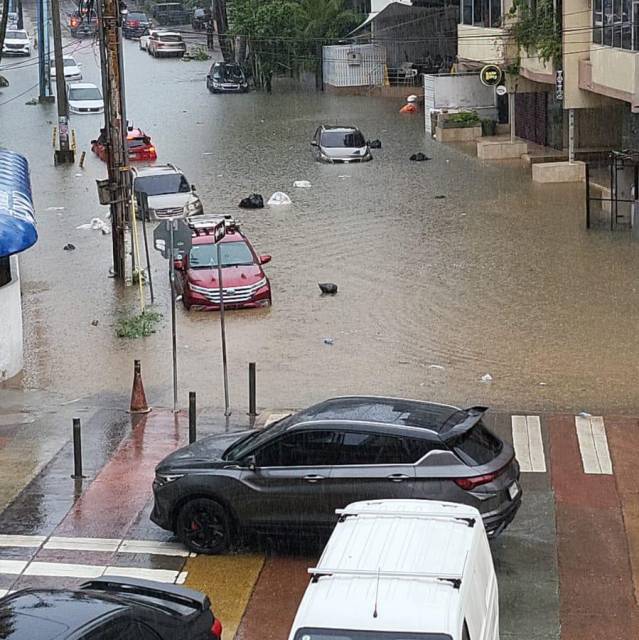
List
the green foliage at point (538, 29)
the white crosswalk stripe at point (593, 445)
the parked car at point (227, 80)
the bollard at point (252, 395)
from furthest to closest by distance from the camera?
the parked car at point (227, 80)
the green foliage at point (538, 29)
the bollard at point (252, 395)
the white crosswalk stripe at point (593, 445)

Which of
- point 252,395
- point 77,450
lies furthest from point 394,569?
point 252,395

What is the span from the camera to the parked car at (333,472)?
10758mm

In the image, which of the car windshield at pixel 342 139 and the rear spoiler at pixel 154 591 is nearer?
the rear spoiler at pixel 154 591

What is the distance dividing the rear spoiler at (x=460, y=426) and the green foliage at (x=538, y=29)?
1021 inches

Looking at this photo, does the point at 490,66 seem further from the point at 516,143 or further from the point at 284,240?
the point at 284,240

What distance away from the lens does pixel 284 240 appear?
28.6 metres

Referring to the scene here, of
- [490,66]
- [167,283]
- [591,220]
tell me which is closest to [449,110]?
[490,66]

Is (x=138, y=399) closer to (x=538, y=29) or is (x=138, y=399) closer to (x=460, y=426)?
(x=460, y=426)

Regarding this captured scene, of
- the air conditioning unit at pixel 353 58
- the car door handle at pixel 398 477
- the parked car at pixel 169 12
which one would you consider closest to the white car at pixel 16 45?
the parked car at pixel 169 12

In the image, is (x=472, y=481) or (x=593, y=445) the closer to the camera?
(x=472, y=481)

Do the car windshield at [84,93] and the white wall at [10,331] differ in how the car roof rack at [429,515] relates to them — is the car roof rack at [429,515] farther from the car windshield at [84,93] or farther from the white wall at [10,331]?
the car windshield at [84,93]

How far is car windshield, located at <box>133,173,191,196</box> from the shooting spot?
3219 centimetres

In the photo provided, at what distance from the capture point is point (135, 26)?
8981cm

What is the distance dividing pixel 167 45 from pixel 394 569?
76312 millimetres
